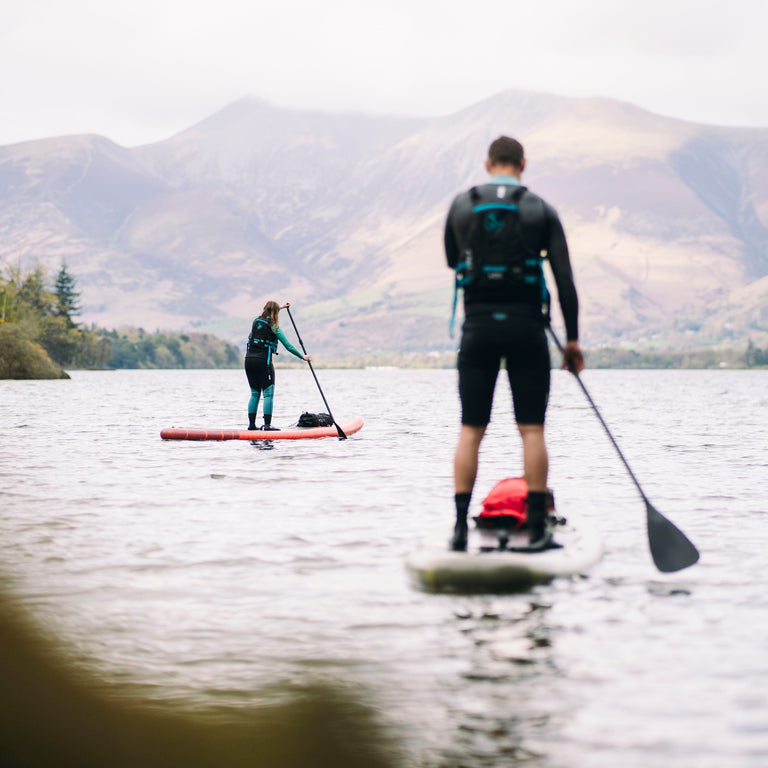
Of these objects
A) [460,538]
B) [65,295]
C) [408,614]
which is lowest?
[408,614]

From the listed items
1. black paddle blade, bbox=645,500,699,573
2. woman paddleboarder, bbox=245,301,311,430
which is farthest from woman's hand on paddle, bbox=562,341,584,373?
woman paddleboarder, bbox=245,301,311,430

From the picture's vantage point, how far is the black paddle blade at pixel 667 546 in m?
8.76

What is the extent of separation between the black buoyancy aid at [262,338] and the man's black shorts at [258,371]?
16 cm

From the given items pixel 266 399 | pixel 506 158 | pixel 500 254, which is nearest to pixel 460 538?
pixel 500 254

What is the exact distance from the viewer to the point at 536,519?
27.2 feet

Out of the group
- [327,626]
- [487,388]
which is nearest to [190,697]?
[327,626]

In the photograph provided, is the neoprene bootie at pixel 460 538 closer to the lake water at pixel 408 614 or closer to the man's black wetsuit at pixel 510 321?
the lake water at pixel 408 614

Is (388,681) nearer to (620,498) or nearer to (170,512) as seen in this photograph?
(170,512)

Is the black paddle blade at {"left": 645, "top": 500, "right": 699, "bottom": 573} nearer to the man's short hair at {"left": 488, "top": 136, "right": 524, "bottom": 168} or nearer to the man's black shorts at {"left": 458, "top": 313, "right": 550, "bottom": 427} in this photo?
the man's black shorts at {"left": 458, "top": 313, "right": 550, "bottom": 427}

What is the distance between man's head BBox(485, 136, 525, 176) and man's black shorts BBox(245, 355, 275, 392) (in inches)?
519

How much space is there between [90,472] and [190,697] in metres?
12.3

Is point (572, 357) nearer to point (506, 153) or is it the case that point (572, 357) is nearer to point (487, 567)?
point (506, 153)

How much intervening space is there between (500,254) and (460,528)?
2.12 meters

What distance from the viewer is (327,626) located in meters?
7.00
